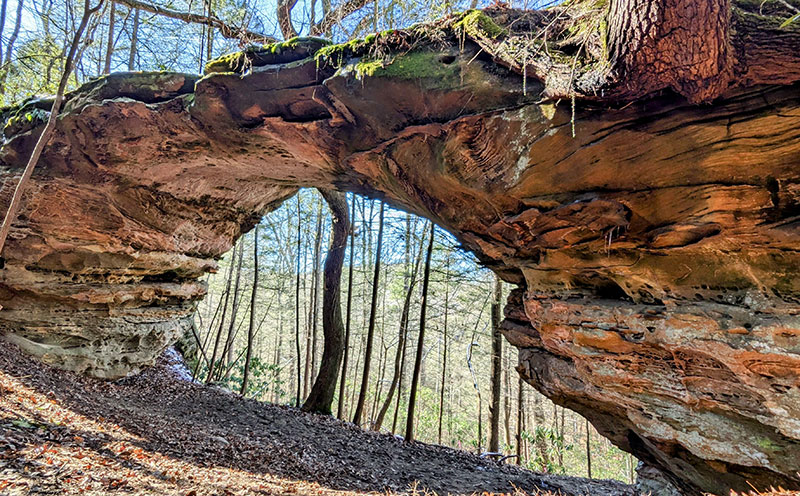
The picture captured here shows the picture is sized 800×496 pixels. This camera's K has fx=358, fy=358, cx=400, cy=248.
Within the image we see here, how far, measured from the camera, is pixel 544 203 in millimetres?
4543

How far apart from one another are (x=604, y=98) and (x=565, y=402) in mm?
5830

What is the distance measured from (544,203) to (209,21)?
5585 mm

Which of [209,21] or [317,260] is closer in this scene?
[209,21]

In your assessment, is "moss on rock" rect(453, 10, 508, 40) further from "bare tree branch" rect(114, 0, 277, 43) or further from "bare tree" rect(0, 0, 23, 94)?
"bare tree" rect(0, 0, 23, 94)

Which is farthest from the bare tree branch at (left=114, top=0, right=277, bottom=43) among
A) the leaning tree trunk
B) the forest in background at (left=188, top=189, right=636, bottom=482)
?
the forest in background at (left=188, top=189, right=636, bottom=482)

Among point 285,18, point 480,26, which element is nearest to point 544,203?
point 480,26

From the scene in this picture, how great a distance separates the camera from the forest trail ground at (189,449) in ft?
12.2

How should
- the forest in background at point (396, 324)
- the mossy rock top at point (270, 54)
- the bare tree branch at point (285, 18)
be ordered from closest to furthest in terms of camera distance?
the mossy rock top at point (270, 54) → the bare tree branch at point (285, 18) → the forest in background at point (396, 324)

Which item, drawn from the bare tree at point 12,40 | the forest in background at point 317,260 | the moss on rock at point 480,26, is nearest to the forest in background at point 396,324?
the forest in background at point 317,260

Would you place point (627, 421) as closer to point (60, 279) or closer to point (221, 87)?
point (221, 87)

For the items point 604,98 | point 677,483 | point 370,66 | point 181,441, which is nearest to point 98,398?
Answer: point 181,441

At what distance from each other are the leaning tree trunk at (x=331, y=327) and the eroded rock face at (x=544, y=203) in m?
2.59

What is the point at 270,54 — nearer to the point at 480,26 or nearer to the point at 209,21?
the point at 209,21

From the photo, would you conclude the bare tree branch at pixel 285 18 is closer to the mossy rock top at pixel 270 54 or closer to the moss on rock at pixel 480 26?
the mossy rock top at pixel 270 54
